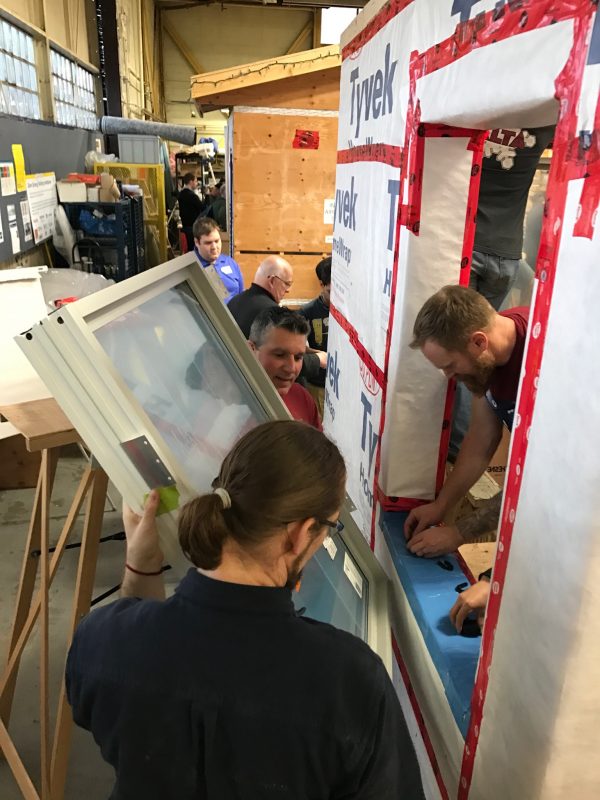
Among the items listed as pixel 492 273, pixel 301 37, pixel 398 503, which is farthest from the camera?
pixel 301 37

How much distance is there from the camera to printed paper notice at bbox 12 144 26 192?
16.8 ft

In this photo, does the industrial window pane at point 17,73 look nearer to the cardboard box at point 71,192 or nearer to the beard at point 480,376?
the cardboard box at point 71,192

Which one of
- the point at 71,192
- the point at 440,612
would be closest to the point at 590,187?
the point at 440,612

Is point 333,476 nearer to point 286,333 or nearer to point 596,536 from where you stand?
point 596,536

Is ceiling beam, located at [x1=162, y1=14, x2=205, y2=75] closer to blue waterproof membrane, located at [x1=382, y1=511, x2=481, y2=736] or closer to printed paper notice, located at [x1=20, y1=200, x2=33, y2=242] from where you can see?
printed paper notice, located at [x1=20, y1=200, x2=33, y2=242]

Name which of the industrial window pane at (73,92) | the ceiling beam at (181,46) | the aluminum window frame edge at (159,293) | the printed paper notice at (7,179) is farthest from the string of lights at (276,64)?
the ceiling beam at (181,46)

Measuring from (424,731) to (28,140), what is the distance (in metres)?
5.88

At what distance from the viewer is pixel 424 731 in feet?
6.04

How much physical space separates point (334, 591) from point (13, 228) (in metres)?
4.40

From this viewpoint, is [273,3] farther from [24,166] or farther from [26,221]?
[26,221]

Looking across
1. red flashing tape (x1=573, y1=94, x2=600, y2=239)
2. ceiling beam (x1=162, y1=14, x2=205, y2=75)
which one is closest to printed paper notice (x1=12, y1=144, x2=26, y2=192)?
red flashing tape (x1=573, y1=94, x2=600, y2=239)

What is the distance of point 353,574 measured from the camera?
199 cm

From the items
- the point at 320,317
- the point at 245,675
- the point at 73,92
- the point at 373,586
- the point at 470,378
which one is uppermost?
the point at 73,92

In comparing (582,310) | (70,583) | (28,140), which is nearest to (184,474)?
(582,310)
